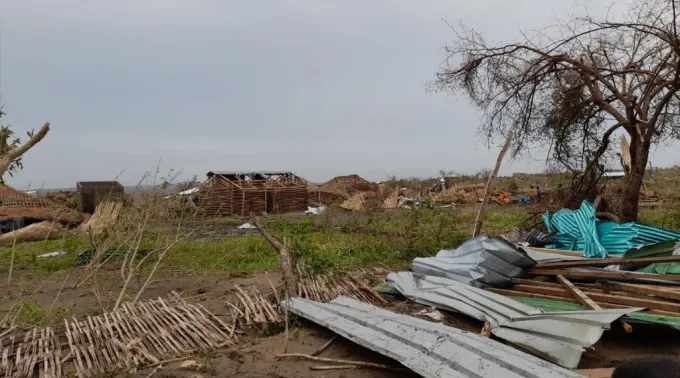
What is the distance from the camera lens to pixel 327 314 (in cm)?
477

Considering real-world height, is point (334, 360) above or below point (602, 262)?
below

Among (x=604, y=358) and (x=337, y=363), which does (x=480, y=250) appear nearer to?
(x=604, y=358)

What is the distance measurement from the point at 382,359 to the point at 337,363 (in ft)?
1.17

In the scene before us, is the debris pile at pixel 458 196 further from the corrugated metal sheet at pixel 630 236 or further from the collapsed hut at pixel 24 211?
the corrugated metal sheet at pixel 630 236

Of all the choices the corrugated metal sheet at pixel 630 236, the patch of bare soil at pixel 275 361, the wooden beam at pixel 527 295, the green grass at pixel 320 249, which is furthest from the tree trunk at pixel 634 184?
the patch of bare soil at pixel 275 361

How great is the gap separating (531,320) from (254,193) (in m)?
19.1

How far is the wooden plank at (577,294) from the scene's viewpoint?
4793 mm

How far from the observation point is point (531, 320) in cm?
427

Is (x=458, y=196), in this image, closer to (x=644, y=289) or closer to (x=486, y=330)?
(x=644, y=289)

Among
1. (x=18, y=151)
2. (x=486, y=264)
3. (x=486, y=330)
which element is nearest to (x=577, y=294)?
(x=486, y=264)

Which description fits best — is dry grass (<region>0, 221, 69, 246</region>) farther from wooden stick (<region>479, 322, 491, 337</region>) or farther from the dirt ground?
wooden stick (<region>479, 322, 491, 337</region>)

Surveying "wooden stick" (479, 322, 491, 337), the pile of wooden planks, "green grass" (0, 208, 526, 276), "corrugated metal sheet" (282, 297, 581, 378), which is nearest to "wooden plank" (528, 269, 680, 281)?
the pile of wooden planks

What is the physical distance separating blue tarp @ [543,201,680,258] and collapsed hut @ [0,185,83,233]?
14238 mm

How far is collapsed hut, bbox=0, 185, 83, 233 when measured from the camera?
1656 centimetres
